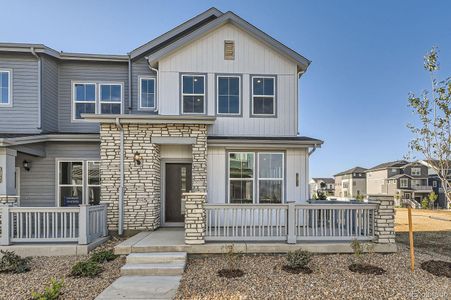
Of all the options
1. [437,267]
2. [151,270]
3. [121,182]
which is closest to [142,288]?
[151,270]

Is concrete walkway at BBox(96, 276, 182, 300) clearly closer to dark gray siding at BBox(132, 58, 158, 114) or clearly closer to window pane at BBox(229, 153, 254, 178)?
window pane at BBox(229, 153, 254, 178)

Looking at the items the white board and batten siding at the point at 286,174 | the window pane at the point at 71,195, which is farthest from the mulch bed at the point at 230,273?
the window pane at the point at 71,195

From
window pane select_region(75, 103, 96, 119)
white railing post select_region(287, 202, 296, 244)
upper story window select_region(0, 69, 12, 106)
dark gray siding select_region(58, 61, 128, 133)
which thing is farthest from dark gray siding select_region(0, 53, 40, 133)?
white railing post select_region(287, 202, 296, 244)

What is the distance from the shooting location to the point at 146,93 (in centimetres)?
1161

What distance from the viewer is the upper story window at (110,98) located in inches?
458

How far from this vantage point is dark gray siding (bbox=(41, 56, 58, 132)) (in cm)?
1087

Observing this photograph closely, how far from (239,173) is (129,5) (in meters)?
11.5

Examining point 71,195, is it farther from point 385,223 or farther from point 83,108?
point 385,223

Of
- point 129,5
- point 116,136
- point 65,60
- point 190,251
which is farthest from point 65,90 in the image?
point 190,251

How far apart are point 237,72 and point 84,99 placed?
6372mm

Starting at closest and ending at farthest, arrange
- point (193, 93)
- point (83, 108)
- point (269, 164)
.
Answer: point (269, 164) → point (193, 93) → point (83, 108)

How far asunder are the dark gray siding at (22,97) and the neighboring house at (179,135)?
0.12 feet

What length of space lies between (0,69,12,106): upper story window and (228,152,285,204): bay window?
28.4ft

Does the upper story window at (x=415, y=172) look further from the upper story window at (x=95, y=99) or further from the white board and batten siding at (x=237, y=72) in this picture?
the upper story window at (x=95, y=99)
